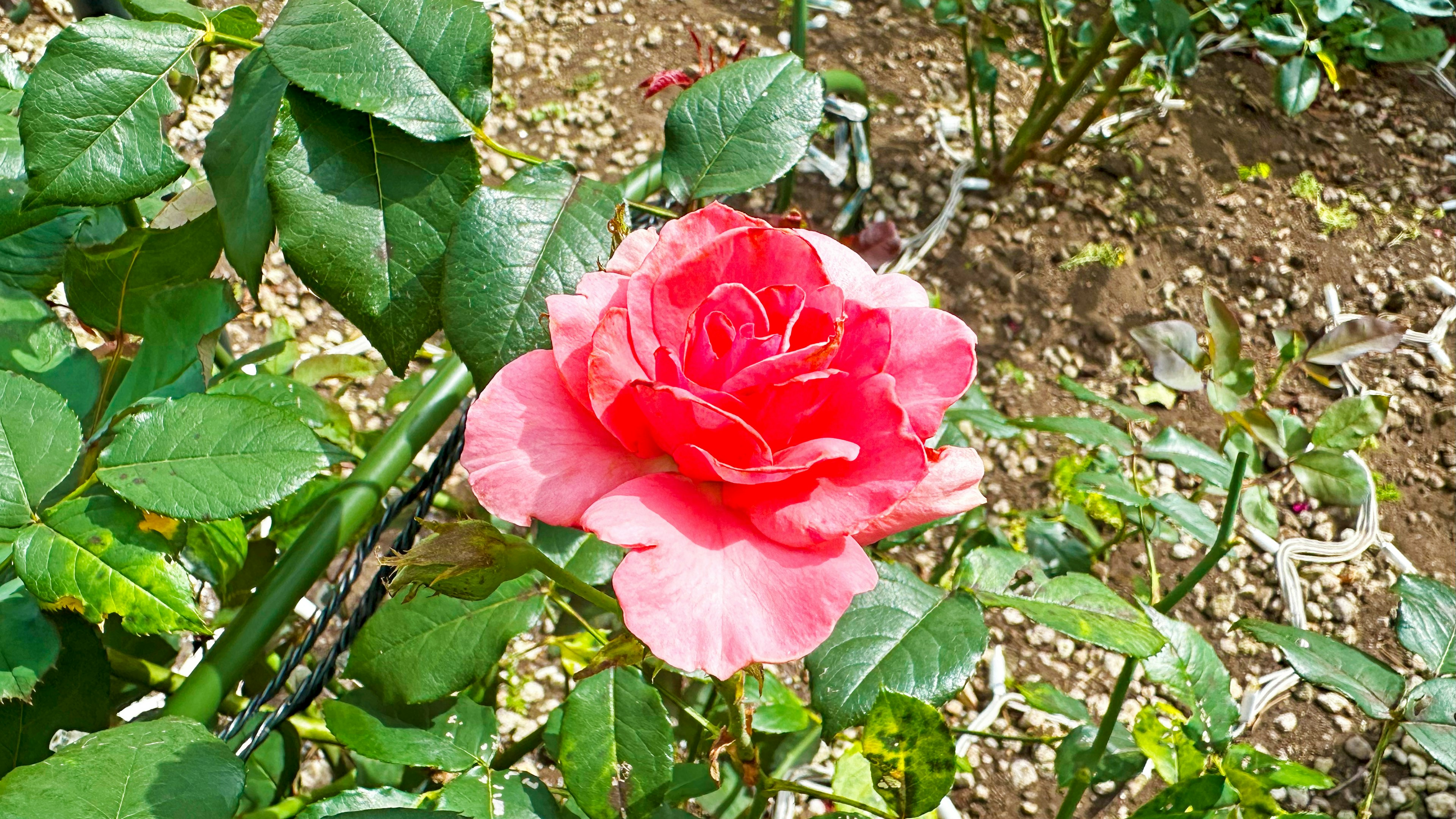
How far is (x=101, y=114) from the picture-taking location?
0.54 m

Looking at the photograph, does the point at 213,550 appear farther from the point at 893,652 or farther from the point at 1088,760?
the point at 1088,760

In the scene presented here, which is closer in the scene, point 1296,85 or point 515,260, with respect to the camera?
point 515,260

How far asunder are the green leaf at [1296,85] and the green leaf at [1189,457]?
92cm

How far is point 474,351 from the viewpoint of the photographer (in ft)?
1.65

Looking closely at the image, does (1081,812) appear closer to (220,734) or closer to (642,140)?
(220,734)

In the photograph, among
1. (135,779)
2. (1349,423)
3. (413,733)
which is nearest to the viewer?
(135,779)

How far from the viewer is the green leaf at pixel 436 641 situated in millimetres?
694

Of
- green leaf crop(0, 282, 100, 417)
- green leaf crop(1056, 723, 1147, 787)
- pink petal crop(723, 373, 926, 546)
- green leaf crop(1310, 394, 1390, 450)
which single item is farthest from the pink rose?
green leaf crop(1310, 394, 1390, 450)

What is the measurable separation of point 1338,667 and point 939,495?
48 cm

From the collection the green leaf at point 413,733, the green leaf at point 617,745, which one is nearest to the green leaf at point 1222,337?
the green leaf at point 617,745

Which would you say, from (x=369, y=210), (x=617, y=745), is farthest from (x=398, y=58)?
(x=617, y=745)

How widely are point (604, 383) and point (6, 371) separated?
1.20ft

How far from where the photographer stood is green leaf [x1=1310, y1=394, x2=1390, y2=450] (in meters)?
0.92

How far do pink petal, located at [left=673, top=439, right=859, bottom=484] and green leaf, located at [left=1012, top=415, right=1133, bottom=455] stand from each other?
632 mm
